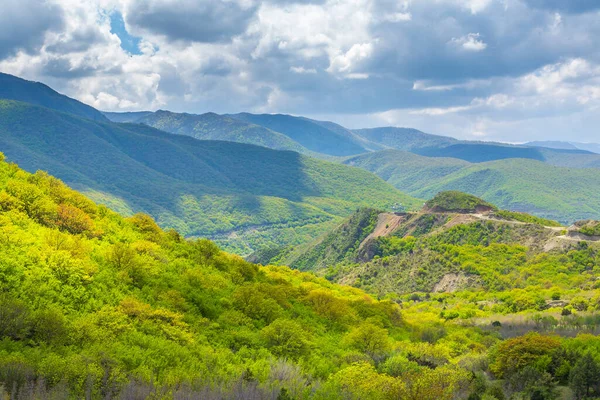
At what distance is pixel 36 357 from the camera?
27219 mm

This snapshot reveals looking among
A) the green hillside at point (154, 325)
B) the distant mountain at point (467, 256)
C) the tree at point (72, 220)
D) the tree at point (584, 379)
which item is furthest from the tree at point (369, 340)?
the distant mountain at point (467, 256)

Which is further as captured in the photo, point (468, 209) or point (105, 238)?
point (468, 209)

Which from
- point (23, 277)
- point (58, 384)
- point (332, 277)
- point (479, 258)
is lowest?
point (332, 277)

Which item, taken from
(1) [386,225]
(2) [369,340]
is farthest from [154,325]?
(1) [386,225]

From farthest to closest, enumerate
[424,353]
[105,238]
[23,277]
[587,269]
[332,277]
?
[332,277]
[587,269]
[105,238]
[424,353]
[23,277]

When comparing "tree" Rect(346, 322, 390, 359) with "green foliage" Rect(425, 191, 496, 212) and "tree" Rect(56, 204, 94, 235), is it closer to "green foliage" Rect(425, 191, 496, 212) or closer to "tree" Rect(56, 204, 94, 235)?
"tree" Rect(56, 204, 94, 235)

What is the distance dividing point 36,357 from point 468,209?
161258 mm

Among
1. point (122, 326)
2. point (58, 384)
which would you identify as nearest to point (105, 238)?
point (122, 326)

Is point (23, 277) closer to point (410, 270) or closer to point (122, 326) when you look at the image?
point (122, 326)

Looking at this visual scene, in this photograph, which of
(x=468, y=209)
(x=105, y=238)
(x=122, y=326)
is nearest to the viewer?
(x=122, y=326)

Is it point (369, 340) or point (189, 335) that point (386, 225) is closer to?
point (369, 340)

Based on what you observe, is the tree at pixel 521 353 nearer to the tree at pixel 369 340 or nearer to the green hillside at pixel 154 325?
the green hillside at pixel 154 325

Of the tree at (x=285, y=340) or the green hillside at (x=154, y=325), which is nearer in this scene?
the green hillside at (x=154, y=325)

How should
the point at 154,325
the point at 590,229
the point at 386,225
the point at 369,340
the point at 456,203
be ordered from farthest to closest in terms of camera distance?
1. the point at 386,225
2. the point at 456,203
3. the point at 590,229
4. the point at 369,340
5. the point at 154,325
